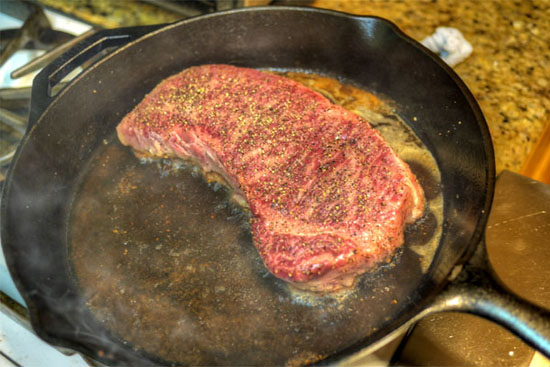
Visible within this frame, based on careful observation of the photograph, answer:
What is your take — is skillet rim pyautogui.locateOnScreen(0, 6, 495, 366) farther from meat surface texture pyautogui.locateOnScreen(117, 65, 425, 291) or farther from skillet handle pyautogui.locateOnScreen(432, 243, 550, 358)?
meat surface texture pyautogui.locateOnScreen(117, 65, 425, 291)

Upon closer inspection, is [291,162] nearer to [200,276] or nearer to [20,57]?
[200,276]

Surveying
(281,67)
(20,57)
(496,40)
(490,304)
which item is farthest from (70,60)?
(496,40)

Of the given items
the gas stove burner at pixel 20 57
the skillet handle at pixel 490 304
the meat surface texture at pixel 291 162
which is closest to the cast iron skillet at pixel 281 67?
the skillet handle at pixel 490 304

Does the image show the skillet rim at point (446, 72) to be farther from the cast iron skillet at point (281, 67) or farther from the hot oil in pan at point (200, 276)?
the hot oil in pan at point (200, 276)

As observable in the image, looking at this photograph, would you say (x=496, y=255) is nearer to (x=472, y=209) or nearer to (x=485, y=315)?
(x=472, y=209)

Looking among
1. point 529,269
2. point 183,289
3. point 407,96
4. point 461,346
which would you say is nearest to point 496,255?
point 529,269
